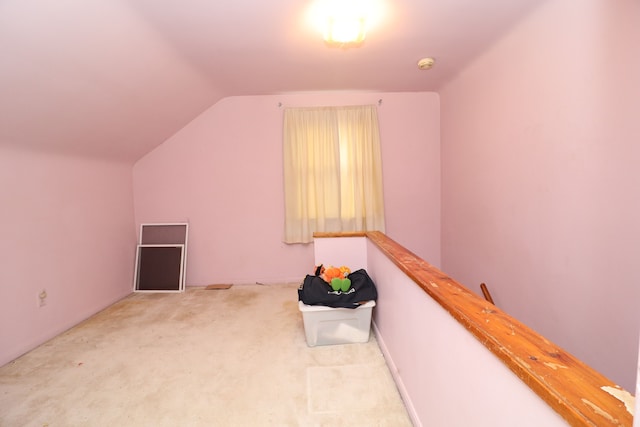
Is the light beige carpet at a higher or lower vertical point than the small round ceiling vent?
lower

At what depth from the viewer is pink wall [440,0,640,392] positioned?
155 cm

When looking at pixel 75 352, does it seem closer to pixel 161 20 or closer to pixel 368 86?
pixel 161 20

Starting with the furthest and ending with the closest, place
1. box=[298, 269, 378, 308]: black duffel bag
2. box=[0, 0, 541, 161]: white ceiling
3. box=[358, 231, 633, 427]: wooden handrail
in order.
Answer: box=[298, 269, 378, 308]: black duffel bag, box=[0, 0, 541, 161]: white ceiling, box=[358, 231, 633, 427]: wooden handrail

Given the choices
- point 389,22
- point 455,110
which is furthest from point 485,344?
point 455,110

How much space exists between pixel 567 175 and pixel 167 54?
2900mm

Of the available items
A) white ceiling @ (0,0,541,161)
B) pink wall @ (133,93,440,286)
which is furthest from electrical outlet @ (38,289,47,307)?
pink wall @ (133,93,440,286)

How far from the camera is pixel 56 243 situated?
267 centimetres

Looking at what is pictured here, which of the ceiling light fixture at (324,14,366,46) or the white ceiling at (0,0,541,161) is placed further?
the ceiling light fixture at (324,14,366,46)

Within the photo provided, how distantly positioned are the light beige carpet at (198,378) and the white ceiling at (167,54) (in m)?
1.63

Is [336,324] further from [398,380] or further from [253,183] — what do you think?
[253,183]

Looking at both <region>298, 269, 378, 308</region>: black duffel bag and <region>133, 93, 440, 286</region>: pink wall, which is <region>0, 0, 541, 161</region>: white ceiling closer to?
<region>133, 93, 440, 286</region>: pink wall

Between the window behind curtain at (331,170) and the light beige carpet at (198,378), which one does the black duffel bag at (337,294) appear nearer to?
the light beige carpet at (198,378)

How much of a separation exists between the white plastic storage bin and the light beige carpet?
0.20 feet

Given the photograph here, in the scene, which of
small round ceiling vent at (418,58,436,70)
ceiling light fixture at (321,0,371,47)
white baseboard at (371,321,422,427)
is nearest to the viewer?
white baseboard at (371,321,422,427)
